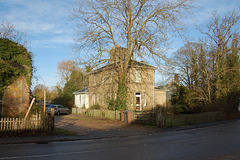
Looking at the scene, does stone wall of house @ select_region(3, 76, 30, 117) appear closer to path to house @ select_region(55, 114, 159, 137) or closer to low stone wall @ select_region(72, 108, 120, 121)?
path to house @ select_region(55, 114, 159, 137)

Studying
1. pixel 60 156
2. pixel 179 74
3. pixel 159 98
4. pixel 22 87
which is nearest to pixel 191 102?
pixel 159 98

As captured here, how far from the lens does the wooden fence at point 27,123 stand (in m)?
12.2

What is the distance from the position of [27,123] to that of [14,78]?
3483 mm

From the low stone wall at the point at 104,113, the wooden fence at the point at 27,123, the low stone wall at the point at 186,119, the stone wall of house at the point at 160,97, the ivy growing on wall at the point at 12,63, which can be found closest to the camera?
the wooden fence at the point at 27,123

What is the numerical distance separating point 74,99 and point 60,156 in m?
40.6

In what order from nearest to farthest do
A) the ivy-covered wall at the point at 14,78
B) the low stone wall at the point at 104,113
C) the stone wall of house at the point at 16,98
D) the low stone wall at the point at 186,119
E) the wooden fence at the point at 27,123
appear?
1. the wooden fence at the point at 27,123
2. the ivy-covered wall at the point at 14,78
3. the stone wall of house at the point at 16,98
4. the low stone wall at the point at 186,119
5. the low stone wall at the point at 104,113

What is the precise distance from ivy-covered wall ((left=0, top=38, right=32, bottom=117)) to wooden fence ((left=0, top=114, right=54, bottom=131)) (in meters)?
1.72

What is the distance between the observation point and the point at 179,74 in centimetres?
3781

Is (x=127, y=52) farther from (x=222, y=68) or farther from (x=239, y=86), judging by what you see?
(x=239, y=86)

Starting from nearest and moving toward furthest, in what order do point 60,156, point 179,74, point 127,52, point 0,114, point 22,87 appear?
point 60,156, point 0,114, point 22,87, point 127,52, point 179,74

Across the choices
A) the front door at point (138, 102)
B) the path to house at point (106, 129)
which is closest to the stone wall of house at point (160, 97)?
the front door at point (138, 102)

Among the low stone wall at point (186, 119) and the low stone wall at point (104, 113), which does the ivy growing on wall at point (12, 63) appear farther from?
the low stone wall at point (186, 119)

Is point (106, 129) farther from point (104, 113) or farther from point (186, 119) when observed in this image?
point (104, 113)

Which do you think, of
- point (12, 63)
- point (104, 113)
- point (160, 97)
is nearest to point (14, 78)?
point (12, 63)
